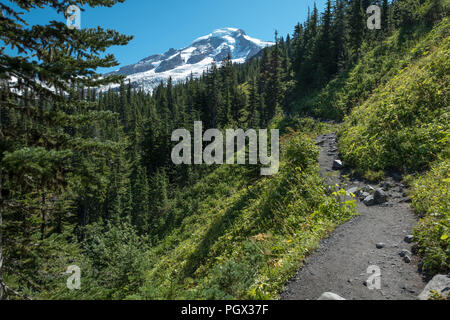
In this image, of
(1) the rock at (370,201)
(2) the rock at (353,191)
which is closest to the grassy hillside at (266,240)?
(2) the rock at (353,191)

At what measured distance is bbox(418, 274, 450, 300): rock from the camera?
4055mm

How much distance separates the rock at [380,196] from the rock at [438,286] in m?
4.24

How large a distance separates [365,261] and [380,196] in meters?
3.78

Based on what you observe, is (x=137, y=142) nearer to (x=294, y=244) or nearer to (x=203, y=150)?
(x=203, y=150)

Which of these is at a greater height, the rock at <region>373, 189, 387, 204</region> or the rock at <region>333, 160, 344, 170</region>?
the rock at <region>333, 160, 344, 170</region>

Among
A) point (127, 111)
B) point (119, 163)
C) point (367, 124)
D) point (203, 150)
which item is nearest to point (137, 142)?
point (119, 163)

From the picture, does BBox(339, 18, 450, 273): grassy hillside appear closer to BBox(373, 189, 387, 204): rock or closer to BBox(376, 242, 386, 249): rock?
BBox(376, 242, 386, 249): rock

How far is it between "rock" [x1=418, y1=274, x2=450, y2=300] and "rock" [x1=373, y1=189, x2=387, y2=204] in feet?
13.9

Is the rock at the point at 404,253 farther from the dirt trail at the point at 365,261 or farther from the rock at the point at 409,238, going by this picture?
the rock at the point at 409,238

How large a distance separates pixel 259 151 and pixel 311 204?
7.42m

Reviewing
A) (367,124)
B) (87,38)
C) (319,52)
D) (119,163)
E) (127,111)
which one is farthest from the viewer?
(127,111)

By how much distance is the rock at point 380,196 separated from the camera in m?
8.20

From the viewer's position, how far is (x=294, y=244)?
679cm

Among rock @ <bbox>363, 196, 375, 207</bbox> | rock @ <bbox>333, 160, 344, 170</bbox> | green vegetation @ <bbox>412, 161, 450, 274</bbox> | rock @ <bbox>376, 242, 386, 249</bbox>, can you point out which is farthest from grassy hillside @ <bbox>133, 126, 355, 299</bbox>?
green vegetation @ <bbox>412, 161, 450, 274</bbox>
